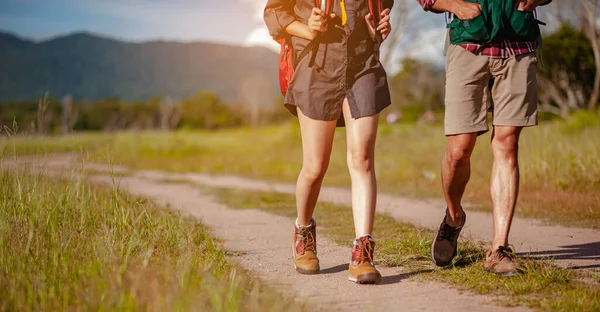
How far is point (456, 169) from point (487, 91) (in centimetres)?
56

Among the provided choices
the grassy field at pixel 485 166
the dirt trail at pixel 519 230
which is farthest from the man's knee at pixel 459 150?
the grassy field at pixel 485 166

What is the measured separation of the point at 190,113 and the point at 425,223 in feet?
224

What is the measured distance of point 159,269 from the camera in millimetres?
3455

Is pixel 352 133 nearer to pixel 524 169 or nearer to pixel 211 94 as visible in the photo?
pixel 524 169

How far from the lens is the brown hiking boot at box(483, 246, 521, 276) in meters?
3.79

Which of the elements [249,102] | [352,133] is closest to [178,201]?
[352,133]

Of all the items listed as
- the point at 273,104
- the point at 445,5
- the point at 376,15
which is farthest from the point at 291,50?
the point at 273,104

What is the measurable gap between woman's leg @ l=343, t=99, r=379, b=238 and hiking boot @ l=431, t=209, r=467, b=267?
1.84 ft

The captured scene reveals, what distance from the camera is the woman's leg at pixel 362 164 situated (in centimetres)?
391

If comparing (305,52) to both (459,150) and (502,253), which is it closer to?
(459,150)

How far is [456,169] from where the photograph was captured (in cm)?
427

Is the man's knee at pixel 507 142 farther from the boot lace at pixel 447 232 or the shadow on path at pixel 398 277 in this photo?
the shadow on path at pixel 398 277

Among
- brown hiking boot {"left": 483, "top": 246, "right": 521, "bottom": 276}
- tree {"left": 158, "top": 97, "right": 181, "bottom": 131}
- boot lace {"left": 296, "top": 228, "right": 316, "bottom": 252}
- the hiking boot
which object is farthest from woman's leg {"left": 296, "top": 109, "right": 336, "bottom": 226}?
tree {"left": 158, "top": 97, "right": 181, "bottom": 131}

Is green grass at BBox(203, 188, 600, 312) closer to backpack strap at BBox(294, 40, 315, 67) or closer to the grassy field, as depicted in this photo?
backpack strap at BBox(294, 40, 315, 67)
